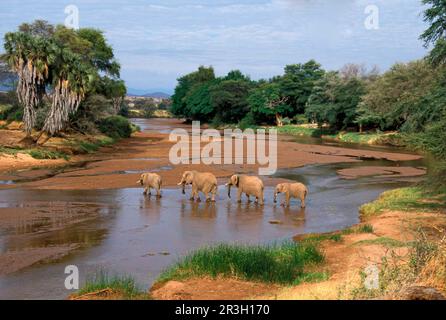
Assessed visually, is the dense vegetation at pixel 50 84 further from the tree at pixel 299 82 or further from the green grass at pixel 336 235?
the tree at pixel 299 82

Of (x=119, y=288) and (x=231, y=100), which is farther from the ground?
(x=231, y=100)

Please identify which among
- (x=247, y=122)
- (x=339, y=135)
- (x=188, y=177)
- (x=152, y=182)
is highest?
(x=247, y=122)

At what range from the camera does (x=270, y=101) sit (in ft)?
249

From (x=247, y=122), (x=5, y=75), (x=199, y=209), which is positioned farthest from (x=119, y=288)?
(x=5, y=75)

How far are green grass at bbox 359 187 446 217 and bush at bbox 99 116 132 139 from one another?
113 feet

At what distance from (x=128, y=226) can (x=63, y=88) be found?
23301 millimetres

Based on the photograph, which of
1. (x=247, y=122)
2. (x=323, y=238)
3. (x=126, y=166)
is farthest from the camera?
(x=247, y=122)

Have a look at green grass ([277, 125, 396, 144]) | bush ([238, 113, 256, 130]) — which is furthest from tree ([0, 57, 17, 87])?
green grass ([277, 125, 396, 144])

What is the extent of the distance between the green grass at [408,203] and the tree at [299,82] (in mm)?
55371

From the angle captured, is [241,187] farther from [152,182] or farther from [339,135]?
[339,135]

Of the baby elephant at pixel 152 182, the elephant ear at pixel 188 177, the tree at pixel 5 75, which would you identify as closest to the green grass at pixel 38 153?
the baby elephant at pixel 152 182
